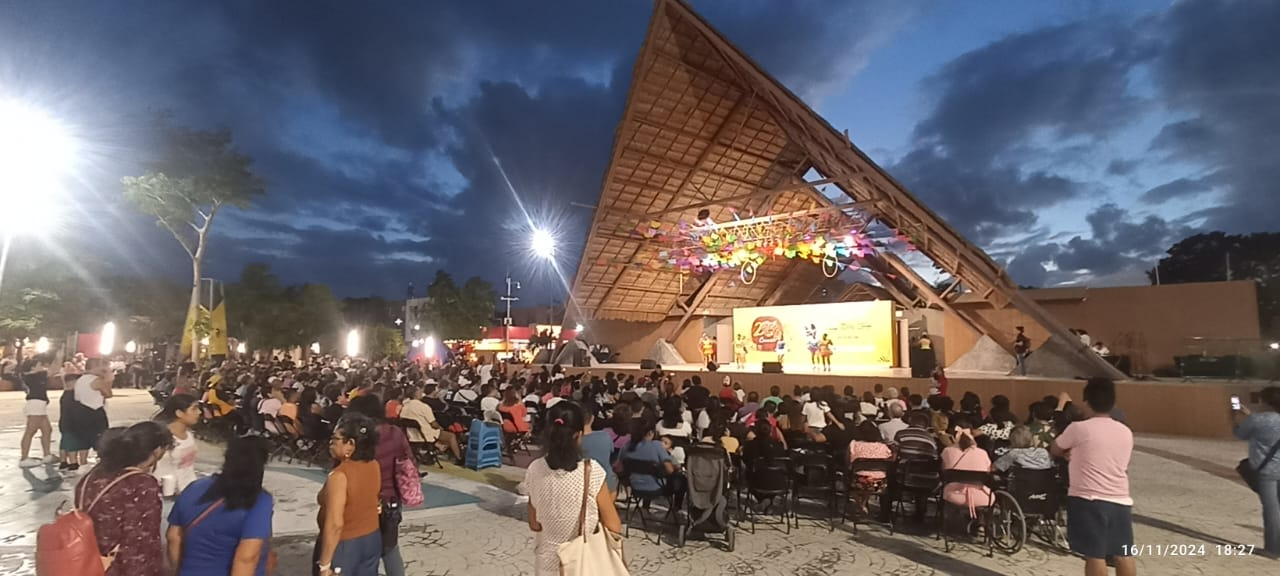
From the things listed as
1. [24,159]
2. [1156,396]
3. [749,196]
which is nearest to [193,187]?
[24,159]

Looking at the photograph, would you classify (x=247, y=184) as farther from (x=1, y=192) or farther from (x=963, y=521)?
(x=963, y=521)

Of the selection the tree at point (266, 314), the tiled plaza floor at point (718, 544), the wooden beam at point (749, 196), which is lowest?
the tiled plaza floor at point (718, 544)

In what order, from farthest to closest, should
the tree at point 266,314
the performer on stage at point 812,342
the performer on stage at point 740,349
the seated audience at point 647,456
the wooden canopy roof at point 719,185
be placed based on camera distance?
the tree at point 266,314 < the performer on stage at point 740,349 < the performer on stage at point 812,342 < the wooden canopy roof at point 719,185 < the seated audience at point 647,456

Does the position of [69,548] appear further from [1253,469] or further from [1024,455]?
[1253,469]

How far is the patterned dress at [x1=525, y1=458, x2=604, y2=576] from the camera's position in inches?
108

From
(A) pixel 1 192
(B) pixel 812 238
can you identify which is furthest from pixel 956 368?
(A) pixel 1 192

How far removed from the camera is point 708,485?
512cm

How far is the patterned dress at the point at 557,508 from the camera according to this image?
274 cm

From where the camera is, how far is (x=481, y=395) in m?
10.4

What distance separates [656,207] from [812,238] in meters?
5.64

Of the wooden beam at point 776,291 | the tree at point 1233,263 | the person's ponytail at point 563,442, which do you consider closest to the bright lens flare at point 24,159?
the person's ponytail at point 563,442

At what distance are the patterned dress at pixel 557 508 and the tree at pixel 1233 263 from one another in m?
34.9

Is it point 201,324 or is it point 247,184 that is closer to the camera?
point 201,324

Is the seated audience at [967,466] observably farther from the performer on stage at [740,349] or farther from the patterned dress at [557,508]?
the performer on stage at [740,349]
